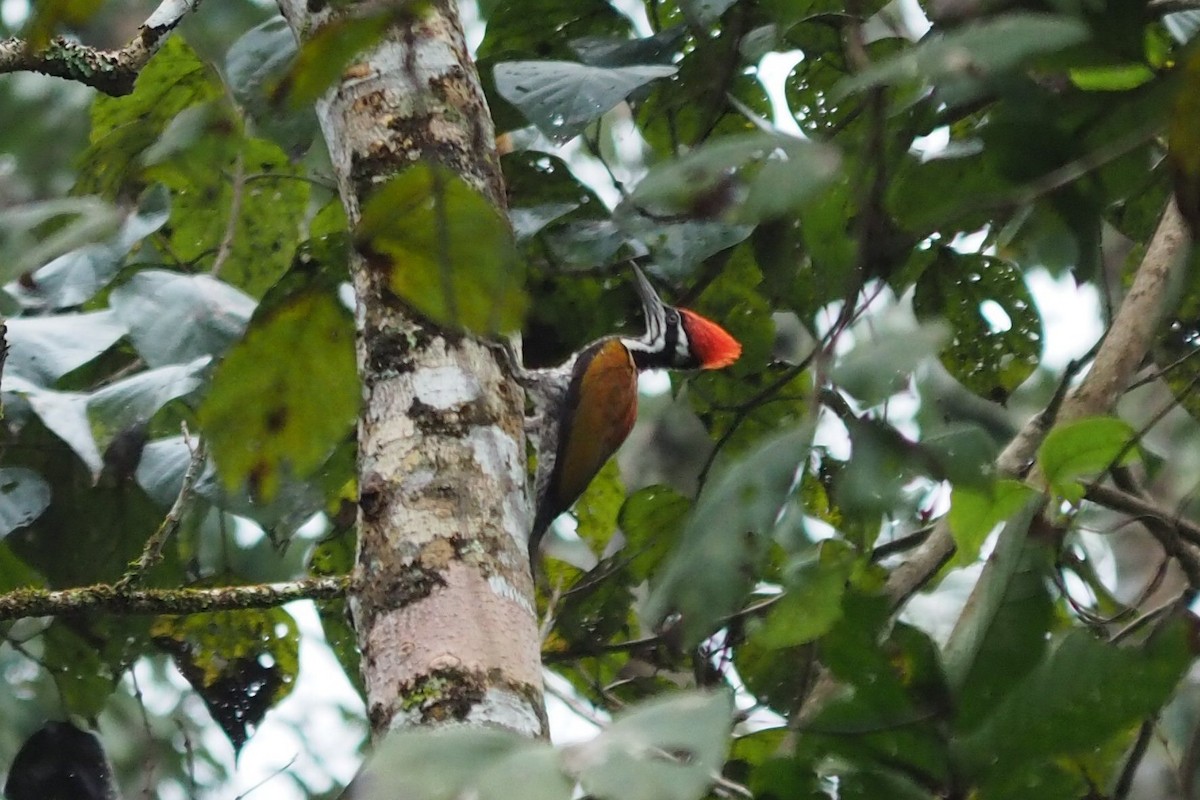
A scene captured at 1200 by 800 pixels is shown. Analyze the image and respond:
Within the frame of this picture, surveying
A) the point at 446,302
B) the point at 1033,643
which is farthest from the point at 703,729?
the point at 1033,643

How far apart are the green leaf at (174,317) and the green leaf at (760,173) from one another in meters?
1.02

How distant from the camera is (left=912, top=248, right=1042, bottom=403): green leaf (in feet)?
7.61

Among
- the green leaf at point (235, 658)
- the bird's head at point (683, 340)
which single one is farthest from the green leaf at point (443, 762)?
the bird's head at point (683, 340)

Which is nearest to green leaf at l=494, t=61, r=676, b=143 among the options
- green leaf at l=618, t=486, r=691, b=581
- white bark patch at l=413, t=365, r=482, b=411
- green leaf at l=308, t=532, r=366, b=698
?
white bark patch at l=413, t=365, r=482, b=411

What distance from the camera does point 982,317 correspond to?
7.70ft

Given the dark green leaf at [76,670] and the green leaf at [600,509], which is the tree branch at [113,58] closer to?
the dark green leaf at [76,670]

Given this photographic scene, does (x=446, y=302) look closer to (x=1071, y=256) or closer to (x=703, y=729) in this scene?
(x=703, y=729)

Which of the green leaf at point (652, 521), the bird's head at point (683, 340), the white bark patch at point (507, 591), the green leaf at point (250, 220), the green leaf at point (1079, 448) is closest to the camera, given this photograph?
the green leaf at point (1079, 448)

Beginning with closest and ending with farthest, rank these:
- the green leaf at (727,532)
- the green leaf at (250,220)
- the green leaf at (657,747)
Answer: the green leaf at (657,747), the green leaf at (727,532), the green leaf at (250,220)

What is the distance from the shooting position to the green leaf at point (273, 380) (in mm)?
1137

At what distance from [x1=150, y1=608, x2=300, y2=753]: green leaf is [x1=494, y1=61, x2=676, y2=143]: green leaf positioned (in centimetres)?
114

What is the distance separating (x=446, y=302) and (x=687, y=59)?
1.43 meters

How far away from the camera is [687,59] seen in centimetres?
230

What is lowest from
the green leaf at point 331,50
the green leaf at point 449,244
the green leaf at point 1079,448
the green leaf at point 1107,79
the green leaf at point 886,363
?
the green leaf at point 1079,448
